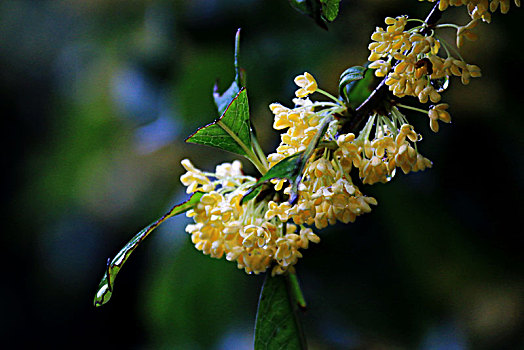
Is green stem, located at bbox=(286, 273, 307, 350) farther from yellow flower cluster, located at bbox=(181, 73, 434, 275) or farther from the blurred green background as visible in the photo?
the blurred green background

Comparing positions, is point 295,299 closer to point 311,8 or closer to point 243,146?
point 243,146

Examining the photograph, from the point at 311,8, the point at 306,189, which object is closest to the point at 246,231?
the point at 306,189

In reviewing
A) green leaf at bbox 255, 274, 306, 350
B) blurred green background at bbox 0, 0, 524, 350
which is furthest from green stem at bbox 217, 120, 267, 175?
blurred green background at bbox 0, 0, 524, 350

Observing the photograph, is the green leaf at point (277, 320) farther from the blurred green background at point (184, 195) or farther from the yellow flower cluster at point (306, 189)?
the blurred green background at point (184, 195)

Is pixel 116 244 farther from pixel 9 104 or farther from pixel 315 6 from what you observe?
pixel 315 6

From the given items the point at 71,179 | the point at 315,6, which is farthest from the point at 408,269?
the point at 71,179
